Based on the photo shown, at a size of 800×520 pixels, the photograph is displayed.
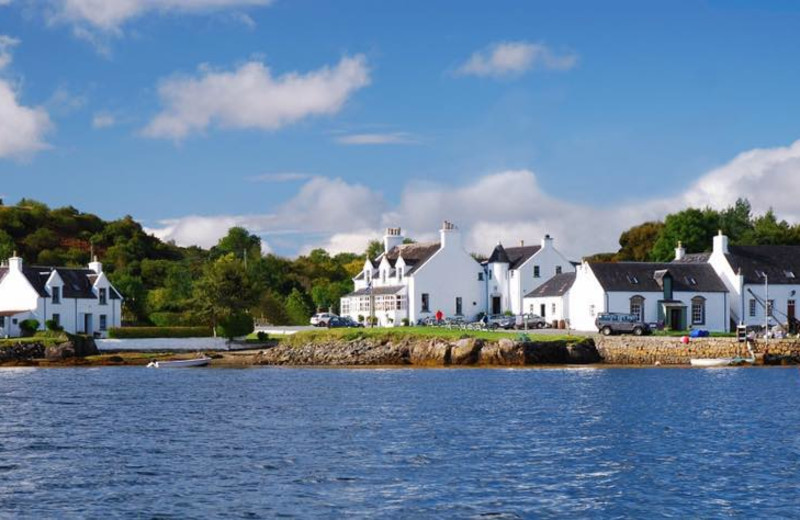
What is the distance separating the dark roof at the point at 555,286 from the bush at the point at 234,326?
2716cm

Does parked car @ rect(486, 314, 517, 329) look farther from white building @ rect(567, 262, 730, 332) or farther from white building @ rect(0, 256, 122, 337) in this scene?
white building @ rect(0, 256, 122, 337)

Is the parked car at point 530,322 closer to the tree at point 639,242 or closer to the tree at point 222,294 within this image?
the tree at point 222,294

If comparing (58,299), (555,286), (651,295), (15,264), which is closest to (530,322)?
(555,286)

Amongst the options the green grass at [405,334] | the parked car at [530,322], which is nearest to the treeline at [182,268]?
the green grass at [405,334]

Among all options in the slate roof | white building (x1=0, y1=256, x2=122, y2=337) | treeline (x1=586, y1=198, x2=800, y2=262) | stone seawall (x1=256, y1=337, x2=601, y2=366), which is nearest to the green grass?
stone seawall (x1=256, y1=337, x2=601, y2=366)

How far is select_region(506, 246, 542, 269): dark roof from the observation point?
10662 cm

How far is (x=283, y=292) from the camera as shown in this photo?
440ft

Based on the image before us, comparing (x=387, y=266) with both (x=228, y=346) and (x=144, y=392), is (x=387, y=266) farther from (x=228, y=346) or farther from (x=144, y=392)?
(x=144, y=392)

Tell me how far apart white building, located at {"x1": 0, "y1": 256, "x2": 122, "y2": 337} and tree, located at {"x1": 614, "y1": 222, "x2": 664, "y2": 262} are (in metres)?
68.9

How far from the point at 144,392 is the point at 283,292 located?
3012 inches

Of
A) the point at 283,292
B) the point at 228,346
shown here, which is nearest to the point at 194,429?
the point at 228,346

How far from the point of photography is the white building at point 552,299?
95875 millimetres

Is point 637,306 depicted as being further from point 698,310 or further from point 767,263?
point 767,263

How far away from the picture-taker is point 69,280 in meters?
96.1
